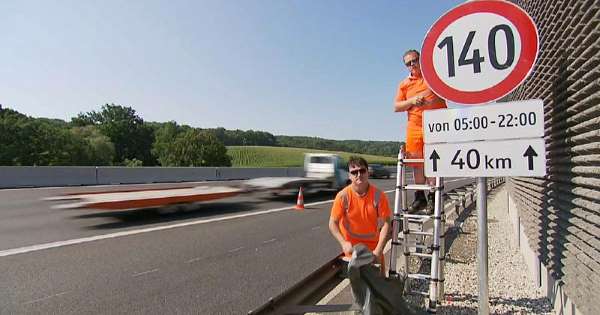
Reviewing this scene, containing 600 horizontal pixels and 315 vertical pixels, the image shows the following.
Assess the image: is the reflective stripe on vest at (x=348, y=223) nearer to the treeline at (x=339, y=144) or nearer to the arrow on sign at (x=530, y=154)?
the arrow on sign at (x=530, y=154)

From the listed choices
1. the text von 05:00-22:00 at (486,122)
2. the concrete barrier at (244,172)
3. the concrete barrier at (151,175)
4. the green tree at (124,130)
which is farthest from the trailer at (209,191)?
the green tree at (124,130)

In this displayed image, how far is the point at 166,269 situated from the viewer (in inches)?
222

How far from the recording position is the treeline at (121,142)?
66.0 m

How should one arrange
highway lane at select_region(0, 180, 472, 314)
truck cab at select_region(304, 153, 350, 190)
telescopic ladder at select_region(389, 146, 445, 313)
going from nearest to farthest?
telescopic ladder at select_region(389, 146, 445, 313) < highway lane at select_region(0, 180, 472, 314) < truck cab at select_region(304, 153, 350, 190)

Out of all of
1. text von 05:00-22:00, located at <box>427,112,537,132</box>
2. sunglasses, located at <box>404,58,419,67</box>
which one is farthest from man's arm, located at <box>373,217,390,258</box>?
sunglasses, located at <box>404,58,419,67</box>

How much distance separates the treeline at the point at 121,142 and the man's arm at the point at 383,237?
92.4ft

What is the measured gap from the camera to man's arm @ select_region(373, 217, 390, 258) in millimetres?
3582

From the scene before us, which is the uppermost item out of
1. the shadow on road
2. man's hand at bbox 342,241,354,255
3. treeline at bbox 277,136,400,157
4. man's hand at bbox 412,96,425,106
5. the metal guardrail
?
treeline at bbox 277,136,400,157

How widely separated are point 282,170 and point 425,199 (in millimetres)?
30245

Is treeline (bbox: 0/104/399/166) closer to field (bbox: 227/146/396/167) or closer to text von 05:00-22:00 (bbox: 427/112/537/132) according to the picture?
field (bbox: 227/146/396/167)

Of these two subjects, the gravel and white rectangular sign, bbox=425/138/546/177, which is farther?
the gravel

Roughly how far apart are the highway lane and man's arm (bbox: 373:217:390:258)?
1.67m

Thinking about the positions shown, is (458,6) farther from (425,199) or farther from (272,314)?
(425,199)

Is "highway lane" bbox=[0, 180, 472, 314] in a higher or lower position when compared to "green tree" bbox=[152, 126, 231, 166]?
lower
